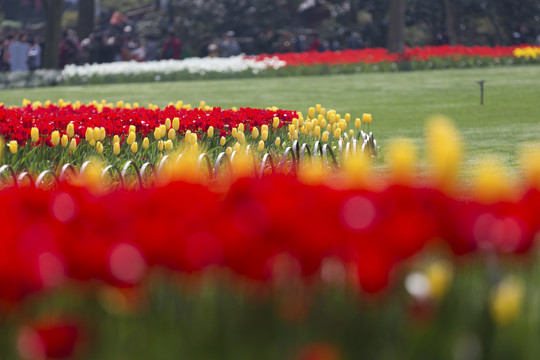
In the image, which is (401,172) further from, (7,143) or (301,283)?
(7,143)

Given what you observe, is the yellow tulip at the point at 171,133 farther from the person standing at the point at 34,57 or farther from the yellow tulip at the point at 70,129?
the person standing at the point at 34,57

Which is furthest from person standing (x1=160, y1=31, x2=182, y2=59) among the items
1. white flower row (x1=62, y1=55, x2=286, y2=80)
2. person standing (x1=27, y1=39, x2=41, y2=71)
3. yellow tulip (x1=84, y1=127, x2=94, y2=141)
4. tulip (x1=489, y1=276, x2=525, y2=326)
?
tulip (x1=489, y1=276, x2=525, y2=326)

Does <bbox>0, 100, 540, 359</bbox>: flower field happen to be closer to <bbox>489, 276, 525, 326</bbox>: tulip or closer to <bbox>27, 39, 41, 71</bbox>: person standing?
<bbox>489, 276, 525, 326</bbox>: tulip

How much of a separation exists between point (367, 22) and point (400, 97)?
72.5 ft

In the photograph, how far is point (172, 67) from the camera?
35156 mm

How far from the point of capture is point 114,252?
282 cm

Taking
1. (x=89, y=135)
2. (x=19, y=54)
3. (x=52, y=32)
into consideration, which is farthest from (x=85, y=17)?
(x=89, y=135)

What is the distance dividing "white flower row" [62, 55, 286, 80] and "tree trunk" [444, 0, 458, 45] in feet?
35.9

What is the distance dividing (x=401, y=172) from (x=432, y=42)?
142ft

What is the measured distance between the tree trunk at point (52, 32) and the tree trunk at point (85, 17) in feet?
14.7

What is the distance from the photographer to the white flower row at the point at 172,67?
34.2 metres

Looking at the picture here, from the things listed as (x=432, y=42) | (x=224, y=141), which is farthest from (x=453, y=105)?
(x=432, y=42)

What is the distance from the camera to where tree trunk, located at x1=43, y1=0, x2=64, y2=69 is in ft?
114

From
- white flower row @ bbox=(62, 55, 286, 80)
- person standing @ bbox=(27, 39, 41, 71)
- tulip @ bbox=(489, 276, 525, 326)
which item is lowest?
tulip @ bbox=(489, 276, 525, 326)
